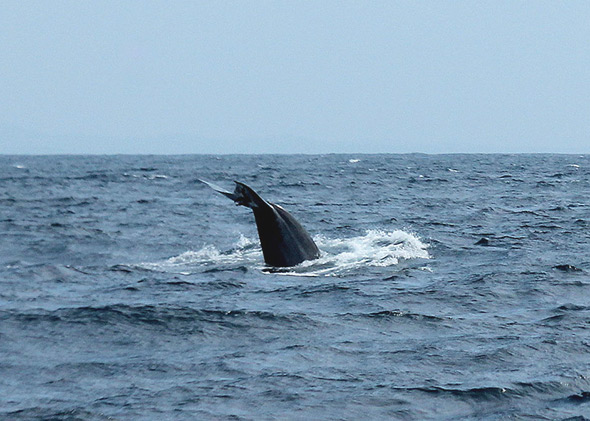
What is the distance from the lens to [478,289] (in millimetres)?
12422

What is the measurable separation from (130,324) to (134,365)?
5.75 ft

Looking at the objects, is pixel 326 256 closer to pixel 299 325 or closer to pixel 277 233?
pixel 277 233

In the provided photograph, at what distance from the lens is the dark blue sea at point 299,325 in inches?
291

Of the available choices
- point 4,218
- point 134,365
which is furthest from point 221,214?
point 134,365

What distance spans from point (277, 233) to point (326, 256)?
165 centimetres

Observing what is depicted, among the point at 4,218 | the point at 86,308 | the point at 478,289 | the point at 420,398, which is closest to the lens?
the point at 420,398

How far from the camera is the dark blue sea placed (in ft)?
24.2

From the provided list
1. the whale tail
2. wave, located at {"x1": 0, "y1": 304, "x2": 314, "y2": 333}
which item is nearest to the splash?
the whale tail

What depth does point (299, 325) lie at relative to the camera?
397 inches

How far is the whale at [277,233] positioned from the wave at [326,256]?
0.19m

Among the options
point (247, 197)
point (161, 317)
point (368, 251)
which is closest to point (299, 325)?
point (161, 317)

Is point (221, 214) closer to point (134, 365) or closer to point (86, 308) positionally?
point (86, 308)

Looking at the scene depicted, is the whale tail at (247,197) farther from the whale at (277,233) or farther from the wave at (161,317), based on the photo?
the wave at (161,317)

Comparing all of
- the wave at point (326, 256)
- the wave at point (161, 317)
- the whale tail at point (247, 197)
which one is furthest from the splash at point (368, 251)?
the wave at point (161, 317)
